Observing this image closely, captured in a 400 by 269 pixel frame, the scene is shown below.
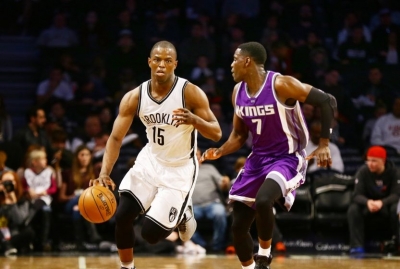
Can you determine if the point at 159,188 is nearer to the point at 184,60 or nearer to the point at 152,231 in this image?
the point at 152,231

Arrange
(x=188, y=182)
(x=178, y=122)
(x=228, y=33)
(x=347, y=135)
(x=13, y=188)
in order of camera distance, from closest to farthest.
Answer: (x=178, y=122)
(x=188, y=182)
(x=13, y=188)
(x=347, y=135)
(x=228, y=33)

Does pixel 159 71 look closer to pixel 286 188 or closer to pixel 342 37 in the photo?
pixel 286 188

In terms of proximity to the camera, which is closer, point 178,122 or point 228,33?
point 178,122

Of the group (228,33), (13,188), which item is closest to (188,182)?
(13,188)

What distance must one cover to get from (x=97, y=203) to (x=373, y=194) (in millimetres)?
5384

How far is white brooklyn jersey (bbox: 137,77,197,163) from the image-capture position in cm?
715

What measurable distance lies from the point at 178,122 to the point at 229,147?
80cm

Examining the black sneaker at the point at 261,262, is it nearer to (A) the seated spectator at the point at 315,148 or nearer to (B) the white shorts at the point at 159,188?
(B) the white shorts at the point at 159,188

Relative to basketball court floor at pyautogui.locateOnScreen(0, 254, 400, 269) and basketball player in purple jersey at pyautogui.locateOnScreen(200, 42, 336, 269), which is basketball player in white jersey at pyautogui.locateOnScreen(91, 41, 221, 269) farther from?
basketball court floor at pyautogui.locateOnScreen(0, 254, 400, 269)

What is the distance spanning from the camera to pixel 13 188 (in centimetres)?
1134

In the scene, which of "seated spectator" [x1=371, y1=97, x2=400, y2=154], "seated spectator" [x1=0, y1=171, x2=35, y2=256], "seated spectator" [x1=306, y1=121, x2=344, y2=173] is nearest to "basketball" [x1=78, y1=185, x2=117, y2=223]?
"seated spectator" [x1=0, y1=171, x2=35, y2=256]

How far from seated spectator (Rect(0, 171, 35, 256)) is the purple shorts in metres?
4.99

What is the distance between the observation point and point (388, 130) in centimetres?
1299

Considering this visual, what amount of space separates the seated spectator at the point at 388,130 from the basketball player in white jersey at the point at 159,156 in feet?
20.6
